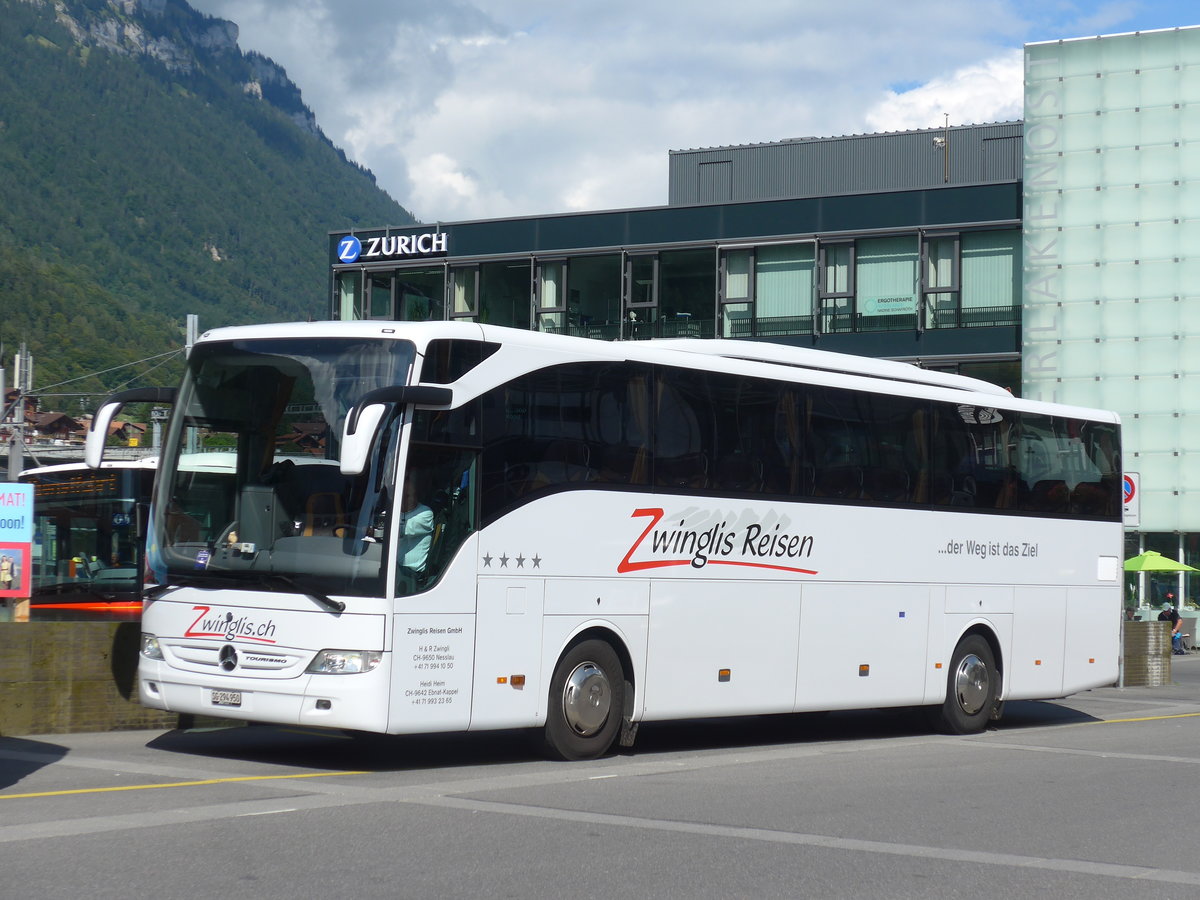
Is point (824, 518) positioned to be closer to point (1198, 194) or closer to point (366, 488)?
point (366, 488)

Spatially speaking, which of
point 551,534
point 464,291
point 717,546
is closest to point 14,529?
point 551,534

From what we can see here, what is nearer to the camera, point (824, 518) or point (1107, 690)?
point (824, 518)

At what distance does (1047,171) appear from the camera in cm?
4078

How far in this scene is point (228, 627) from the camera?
38.0 feet

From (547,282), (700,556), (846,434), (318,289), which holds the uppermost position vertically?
(318,289)

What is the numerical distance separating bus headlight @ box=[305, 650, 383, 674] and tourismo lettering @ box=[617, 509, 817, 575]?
2.68 m

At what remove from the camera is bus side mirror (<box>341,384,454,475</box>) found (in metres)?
10.2

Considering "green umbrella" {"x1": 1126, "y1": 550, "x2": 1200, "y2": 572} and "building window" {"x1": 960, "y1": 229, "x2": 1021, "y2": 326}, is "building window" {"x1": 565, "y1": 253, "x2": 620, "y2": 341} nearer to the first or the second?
"building window" {"x1": 960, "y1": 229, "x2": 1021, "y2": 326}

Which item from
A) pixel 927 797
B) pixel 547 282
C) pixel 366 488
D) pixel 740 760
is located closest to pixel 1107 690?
pixel 740 760

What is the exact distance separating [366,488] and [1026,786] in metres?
5.44

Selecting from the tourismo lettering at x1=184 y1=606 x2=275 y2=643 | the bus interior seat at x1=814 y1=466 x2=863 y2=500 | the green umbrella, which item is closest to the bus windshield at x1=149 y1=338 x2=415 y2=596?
the tourismo lettering at x1=184 y1=606 x2=275 y2=643

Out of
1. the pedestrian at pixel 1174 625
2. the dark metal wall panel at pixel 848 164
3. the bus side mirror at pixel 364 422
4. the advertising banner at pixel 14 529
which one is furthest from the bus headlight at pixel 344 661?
the dark metal wall panel at pixel 848 164

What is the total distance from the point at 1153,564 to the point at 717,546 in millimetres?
27636

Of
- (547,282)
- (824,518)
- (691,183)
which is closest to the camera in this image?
(824,518)
